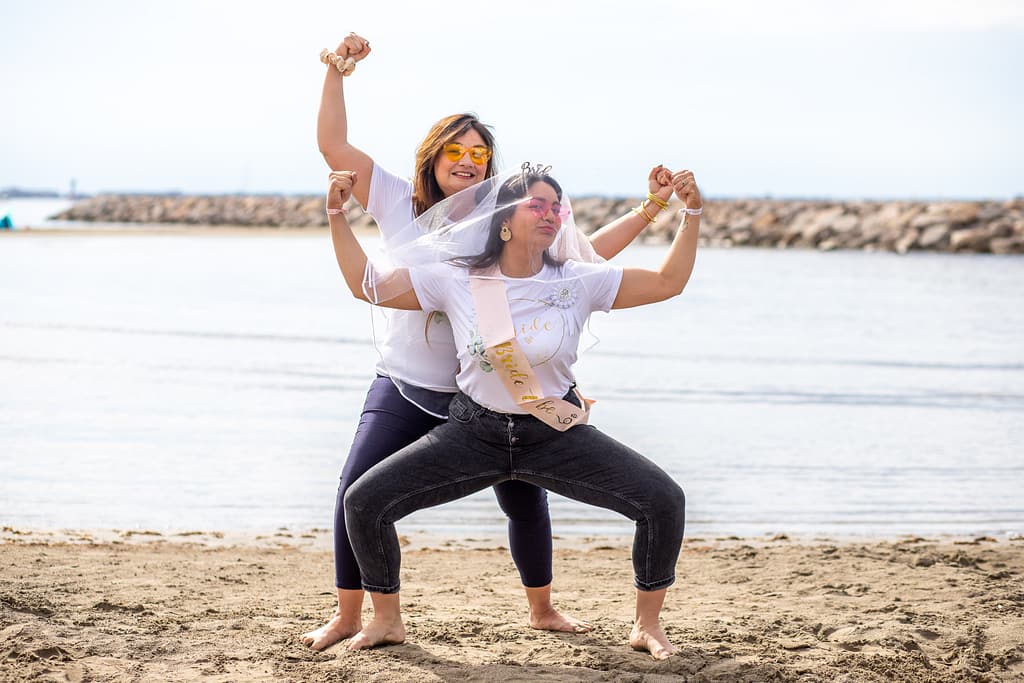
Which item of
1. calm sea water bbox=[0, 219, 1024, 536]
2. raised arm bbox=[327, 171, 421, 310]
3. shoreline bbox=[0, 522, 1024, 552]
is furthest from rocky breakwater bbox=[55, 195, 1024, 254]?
raised arm bbox=[327, 171, 421, 310]

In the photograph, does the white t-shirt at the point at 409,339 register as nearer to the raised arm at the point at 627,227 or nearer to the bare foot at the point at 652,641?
the raised arm at the point at 627,227

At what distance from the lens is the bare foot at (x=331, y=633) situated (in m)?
4.27

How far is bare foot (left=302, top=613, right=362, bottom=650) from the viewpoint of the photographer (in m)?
4.27

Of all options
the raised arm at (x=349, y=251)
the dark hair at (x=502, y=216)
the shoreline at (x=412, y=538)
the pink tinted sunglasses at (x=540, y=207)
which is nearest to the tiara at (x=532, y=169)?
the dark hair at (x=502, y=216)

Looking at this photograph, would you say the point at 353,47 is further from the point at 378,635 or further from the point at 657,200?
the point at 378,635

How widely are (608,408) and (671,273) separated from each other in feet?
21.6

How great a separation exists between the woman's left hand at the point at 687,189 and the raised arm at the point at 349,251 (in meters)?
1.08

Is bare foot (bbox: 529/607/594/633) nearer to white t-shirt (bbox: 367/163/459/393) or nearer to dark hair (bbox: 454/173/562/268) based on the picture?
white t-shirt (bbox: 367/163/459/393)

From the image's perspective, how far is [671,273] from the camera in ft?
13.4

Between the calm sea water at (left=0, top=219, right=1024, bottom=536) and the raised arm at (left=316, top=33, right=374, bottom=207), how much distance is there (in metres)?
3.16

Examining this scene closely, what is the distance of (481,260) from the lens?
411 cm

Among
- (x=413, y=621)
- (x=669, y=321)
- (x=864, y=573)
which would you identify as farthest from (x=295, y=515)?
(x=669, y=321)

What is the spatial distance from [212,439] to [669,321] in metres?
11.2

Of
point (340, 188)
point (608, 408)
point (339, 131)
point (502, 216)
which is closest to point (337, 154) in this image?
point (339, 131)
